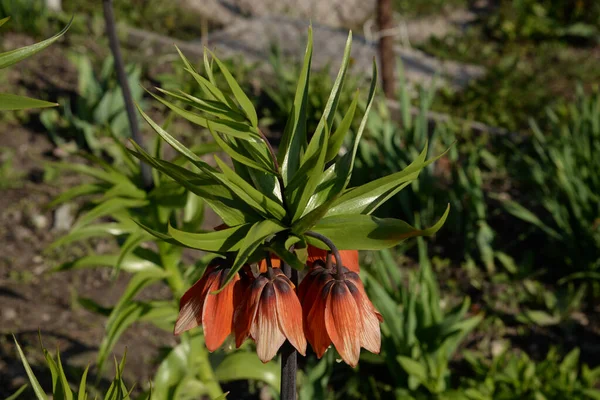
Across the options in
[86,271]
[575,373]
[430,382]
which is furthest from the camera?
[86,271]

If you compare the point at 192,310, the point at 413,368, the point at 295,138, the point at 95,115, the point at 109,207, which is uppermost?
the point at 295,138

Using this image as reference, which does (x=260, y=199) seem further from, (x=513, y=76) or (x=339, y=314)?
(x=513, y=76)

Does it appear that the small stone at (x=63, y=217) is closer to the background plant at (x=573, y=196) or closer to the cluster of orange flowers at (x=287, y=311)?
the background plant at (x=573, y=196)

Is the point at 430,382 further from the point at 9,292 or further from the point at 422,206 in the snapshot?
the point at 9,292

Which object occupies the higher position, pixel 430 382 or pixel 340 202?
pixel 340 202

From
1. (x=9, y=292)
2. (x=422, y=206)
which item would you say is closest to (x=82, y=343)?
(x=9, y=292)

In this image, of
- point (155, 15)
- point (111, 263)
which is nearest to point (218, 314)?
point (111, 263)
